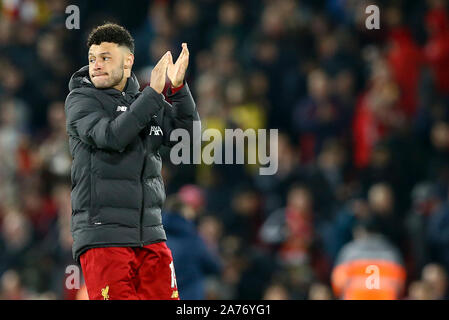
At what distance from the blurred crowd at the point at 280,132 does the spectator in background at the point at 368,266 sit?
10 centimetres

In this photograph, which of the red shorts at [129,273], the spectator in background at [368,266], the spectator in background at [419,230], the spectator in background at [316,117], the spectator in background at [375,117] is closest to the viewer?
the red shorts at [129,273]

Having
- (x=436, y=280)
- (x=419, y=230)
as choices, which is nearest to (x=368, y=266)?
Answer: (x=436, y=280)

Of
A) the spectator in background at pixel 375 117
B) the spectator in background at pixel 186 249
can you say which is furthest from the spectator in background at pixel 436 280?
the spectator in background at pixel 186 249

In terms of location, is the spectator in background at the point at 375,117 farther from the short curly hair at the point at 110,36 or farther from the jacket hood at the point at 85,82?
the short curly hair at the point at 110,36

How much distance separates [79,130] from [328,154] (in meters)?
6.03

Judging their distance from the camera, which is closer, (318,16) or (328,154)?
(328,154)

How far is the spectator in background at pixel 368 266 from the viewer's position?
855 centimetres

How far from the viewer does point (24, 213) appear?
34.4 ft

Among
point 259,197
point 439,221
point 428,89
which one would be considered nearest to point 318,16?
point 428,89

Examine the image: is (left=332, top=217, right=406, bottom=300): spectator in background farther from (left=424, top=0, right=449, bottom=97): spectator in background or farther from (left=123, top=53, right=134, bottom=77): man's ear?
(left=123, top=53, right=134, bottom=77): man's ear

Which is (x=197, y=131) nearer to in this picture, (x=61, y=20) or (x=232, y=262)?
(x=232, y=262)

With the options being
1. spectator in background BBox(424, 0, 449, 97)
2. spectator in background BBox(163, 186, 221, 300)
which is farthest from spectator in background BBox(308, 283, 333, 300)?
spectator in background BBox(424, 0, 449, 97)

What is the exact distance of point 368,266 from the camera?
28.5 ft

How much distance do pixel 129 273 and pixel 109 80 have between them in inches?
34.3
